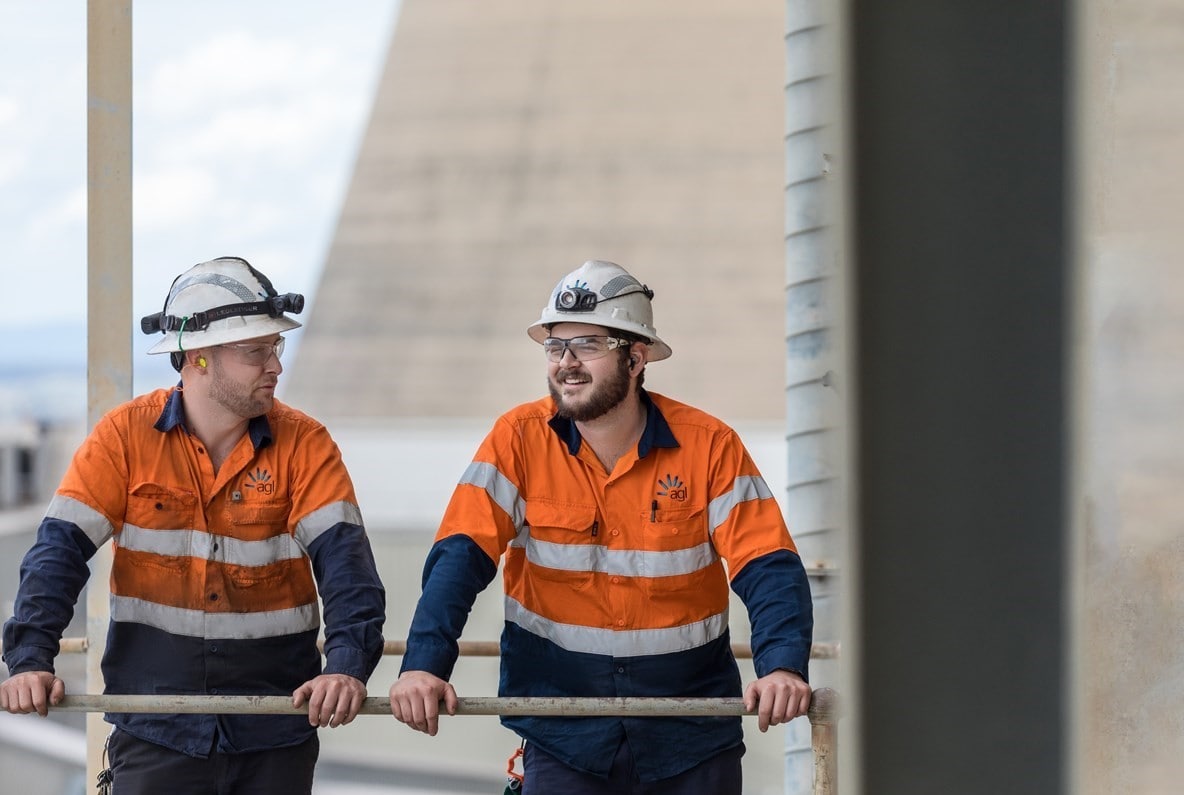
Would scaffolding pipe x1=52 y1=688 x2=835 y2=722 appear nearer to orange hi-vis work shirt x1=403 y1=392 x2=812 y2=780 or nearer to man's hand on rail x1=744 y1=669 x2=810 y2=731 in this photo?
man's hand on rail x1=744 y1=669 x2=810 y2=731

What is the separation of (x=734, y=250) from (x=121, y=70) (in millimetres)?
15112

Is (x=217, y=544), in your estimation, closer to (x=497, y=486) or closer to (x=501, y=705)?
(x=497, y=486)

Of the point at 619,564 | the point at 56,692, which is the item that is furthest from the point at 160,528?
the point at 619,564

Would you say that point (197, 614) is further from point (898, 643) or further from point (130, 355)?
point (898, 643)

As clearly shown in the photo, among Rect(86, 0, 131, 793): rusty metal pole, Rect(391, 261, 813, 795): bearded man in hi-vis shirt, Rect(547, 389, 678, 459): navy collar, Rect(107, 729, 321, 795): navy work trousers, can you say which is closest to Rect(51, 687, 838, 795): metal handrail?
Rect(391, 261, 813, 795): bearded man in hi-vis shirt

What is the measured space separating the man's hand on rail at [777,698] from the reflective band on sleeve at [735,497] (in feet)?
1.26

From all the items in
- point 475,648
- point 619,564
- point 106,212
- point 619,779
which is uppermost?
point 106,212

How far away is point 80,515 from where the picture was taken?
9.12 feet

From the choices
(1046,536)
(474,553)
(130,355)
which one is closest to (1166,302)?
(1046,536)

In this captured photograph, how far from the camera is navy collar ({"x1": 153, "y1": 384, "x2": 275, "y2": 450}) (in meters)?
2.91

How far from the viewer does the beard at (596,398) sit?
9.44 feet

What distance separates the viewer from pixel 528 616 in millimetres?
2840

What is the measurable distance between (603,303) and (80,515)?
1.15m

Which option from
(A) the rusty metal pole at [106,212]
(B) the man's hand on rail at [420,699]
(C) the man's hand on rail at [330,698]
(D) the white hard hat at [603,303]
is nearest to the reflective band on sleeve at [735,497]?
(D) the white hard hat at [603,303]
